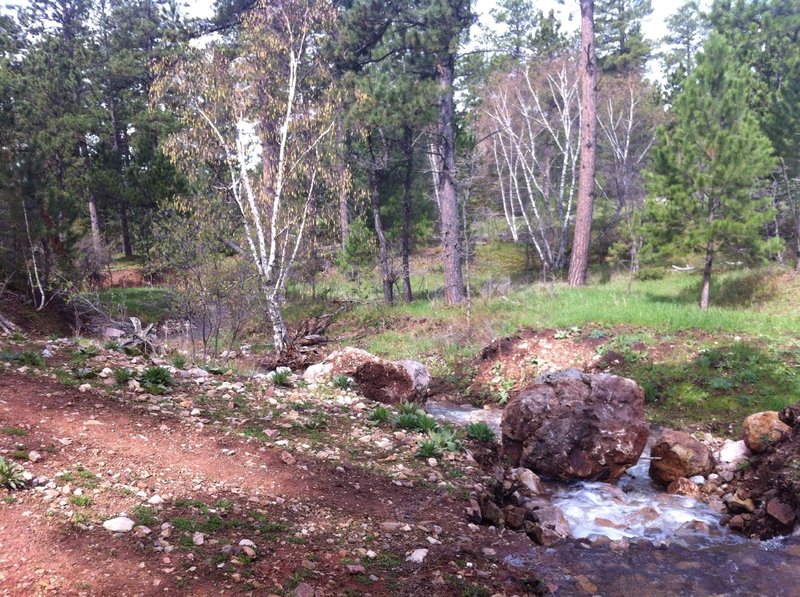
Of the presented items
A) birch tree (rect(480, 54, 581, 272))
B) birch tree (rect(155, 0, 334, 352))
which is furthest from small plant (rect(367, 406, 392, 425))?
birch tree (rect(480, 54, 581, 272))

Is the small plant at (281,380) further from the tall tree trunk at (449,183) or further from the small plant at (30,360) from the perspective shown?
the tall tree trunk at (449,183)

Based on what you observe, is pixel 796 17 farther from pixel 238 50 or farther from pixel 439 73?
pixel 238 50

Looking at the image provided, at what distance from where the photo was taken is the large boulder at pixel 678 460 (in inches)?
276

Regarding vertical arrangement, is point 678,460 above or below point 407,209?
below

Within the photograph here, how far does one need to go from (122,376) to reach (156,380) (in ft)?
1.33

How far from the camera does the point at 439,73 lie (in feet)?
55.0

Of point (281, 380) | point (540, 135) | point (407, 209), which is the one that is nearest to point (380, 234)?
point (407, 209)

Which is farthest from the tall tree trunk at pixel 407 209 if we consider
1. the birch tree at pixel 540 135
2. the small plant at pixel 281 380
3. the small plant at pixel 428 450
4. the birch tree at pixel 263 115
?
the small plant at pixel 428 450

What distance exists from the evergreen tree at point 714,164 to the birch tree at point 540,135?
880cm

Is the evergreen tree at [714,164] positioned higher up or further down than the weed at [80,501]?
higher up

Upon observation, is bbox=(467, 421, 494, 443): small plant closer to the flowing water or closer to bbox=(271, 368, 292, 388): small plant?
the flowing water

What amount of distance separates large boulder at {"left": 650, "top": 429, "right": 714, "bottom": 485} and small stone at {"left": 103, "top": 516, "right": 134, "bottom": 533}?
238 inches

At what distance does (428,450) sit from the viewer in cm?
629

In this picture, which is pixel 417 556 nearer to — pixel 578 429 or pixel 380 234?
pixel 578 429
